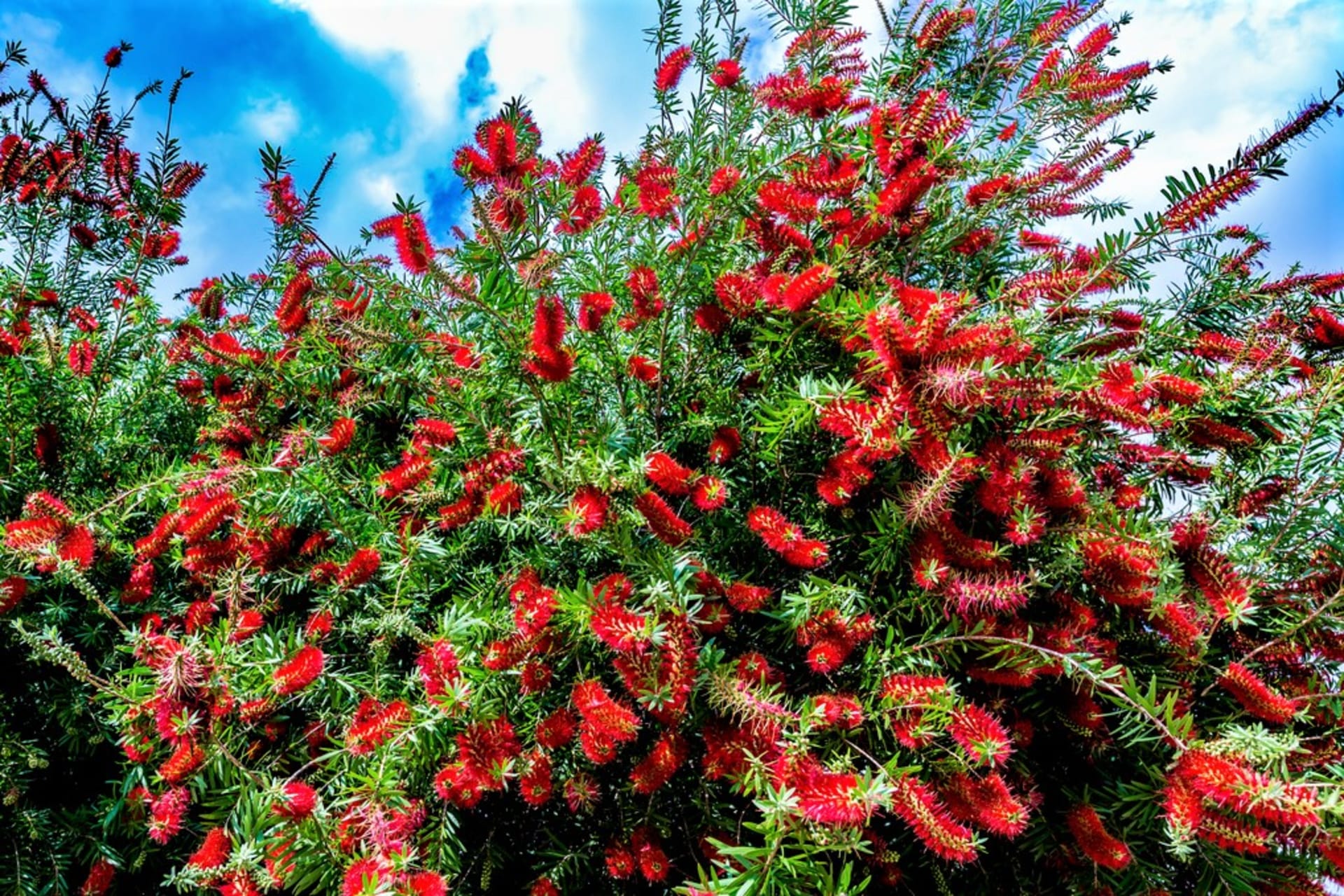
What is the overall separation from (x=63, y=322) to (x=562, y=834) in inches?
112

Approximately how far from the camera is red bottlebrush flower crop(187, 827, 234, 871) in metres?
1.50

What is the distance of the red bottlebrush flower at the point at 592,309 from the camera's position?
171 cm

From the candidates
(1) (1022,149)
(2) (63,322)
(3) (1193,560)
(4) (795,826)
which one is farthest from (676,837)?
(2) (63,322)

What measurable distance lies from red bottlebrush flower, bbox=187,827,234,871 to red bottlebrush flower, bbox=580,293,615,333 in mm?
1263

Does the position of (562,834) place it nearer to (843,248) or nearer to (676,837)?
(676,837)

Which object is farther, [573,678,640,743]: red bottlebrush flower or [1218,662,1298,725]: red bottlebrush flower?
[1218,662,1298,725]: red bottlebrush flower

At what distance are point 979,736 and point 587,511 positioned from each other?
0.72m

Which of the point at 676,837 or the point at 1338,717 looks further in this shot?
the point at 676,837

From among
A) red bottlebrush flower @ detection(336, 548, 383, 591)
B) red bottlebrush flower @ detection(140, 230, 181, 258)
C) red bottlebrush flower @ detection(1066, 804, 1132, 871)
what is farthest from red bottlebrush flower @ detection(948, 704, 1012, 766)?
red bottlebrush flower @ detection(140, 230, 181, 258)

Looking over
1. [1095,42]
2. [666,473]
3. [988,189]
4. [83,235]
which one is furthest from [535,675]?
[83,235]

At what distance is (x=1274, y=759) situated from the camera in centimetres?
125

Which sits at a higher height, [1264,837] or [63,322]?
[63,322]

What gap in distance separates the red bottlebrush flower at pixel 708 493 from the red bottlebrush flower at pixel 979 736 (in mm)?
532

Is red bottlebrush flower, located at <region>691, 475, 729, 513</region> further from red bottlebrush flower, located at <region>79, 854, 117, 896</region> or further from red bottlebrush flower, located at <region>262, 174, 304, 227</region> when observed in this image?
red bottlebrush flower, located at <region>79, 854, 117, 896</region>
